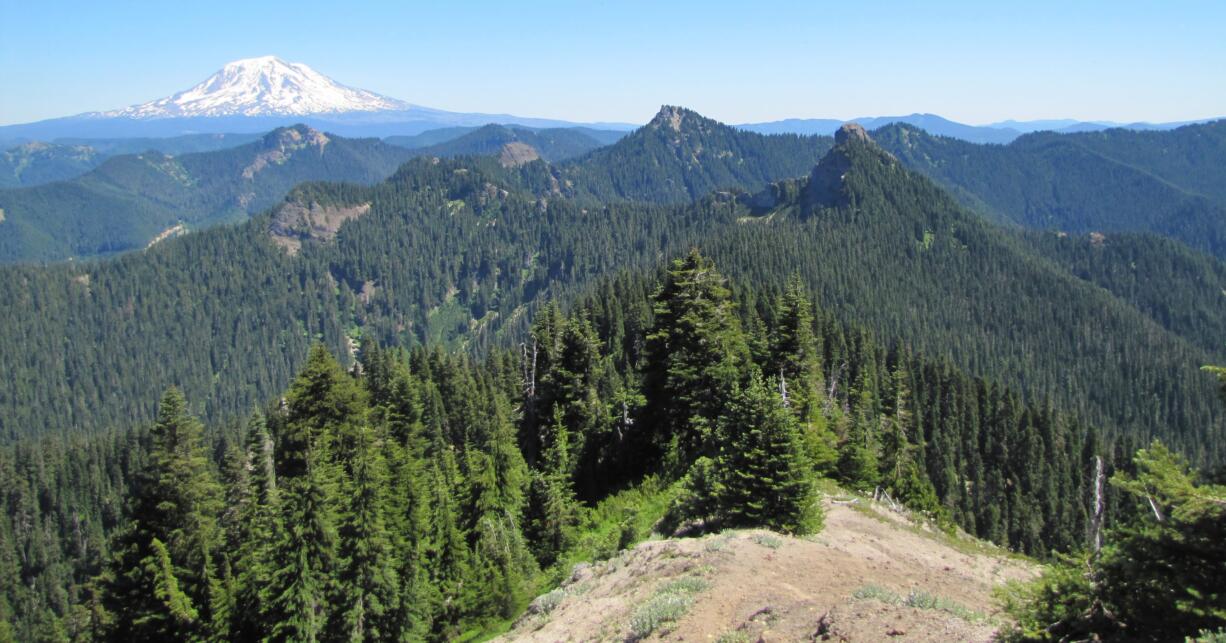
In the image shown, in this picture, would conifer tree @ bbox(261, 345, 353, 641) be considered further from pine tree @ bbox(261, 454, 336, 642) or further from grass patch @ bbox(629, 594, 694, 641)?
grass patch @ bbox(629, 594, 694, 641)

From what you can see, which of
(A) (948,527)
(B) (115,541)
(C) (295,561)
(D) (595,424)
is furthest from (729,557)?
(B) (115,541)

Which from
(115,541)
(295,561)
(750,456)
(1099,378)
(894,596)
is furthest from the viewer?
(1099,378)

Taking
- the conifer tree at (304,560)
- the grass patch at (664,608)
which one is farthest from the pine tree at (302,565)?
the grass patch at (664,608)

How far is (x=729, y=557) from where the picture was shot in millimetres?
21078

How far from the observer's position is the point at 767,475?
987 inches

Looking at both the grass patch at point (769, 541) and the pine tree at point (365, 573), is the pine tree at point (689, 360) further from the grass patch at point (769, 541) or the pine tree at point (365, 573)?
the pine tree at point (365, 573)

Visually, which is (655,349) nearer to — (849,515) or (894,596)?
(849,515)

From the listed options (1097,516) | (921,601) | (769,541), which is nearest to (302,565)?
(769,541)

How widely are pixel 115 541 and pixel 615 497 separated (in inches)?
987

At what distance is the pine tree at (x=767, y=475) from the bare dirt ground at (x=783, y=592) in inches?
46.7

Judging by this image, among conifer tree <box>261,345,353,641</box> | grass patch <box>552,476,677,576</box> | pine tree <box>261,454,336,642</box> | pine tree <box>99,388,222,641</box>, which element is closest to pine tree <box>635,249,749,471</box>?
grass patch <box>552,476,677,576</box>

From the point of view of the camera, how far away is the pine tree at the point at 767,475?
79.4 ft

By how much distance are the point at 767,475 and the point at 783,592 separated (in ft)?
22.1

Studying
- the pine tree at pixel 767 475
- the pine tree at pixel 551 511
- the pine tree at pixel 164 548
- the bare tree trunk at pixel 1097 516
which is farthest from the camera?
the pine tree at pixel 551 511
